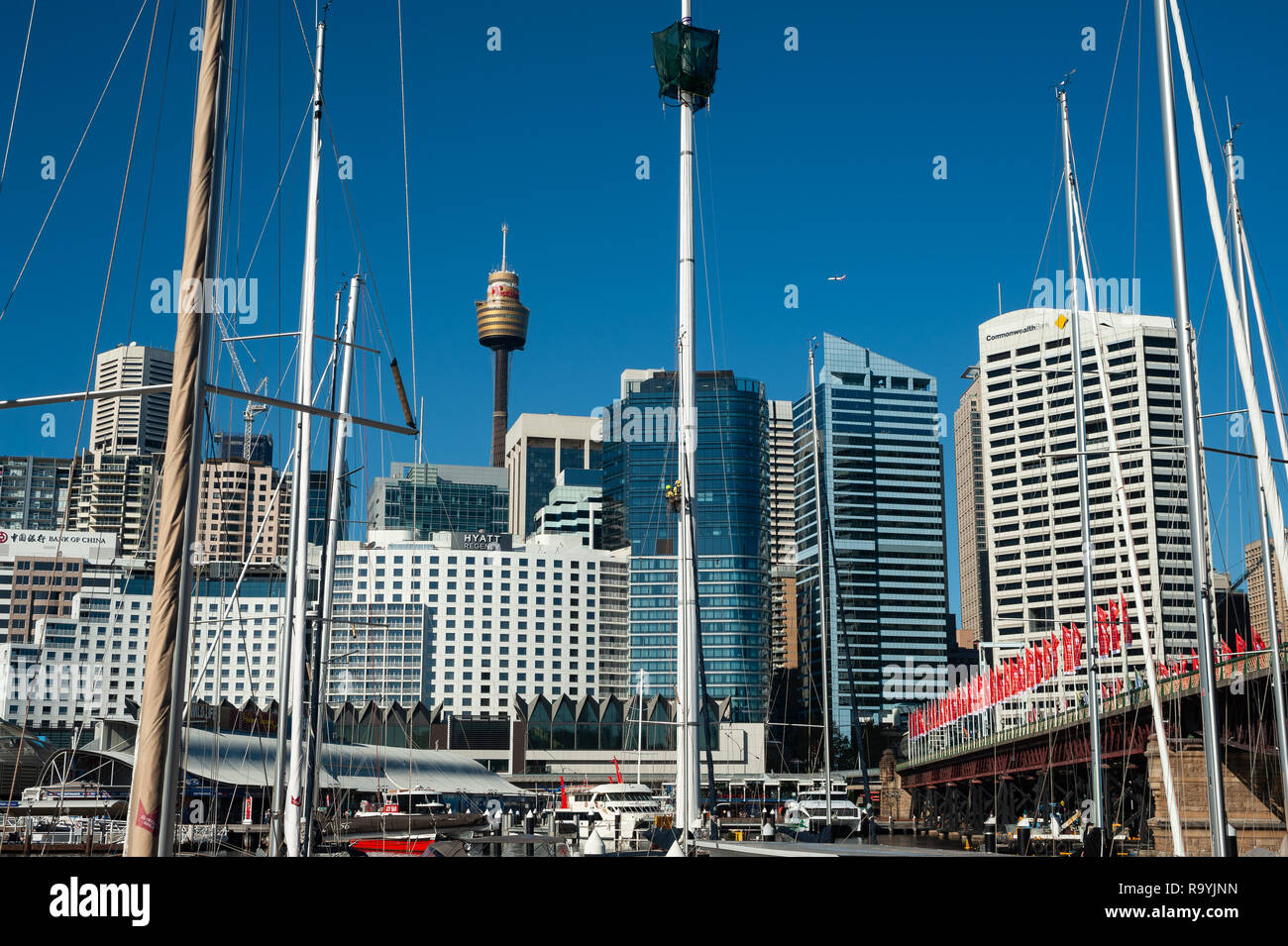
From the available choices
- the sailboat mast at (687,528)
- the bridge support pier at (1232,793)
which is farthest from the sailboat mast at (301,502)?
the bridge support pier at (1232,793)

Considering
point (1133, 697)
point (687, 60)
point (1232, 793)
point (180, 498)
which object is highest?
point (687, 60)

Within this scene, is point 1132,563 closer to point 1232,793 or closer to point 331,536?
point 1232,793

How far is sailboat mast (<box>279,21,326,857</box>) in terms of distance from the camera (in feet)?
98.1

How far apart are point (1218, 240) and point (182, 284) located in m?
24.0

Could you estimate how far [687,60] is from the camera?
34.3m

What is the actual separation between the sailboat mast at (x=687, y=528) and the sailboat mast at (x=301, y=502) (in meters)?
9.33

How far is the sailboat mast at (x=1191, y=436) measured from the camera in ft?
61.4

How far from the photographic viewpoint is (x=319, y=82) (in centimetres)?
3250

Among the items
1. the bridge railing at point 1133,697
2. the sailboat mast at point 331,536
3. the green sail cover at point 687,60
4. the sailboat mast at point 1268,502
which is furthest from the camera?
the bridge railing at point 1133,697

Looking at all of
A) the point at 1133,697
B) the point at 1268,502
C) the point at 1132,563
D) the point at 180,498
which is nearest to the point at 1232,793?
the point at 1133,697

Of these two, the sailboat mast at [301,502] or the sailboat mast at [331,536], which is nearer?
the sailboat mast at [301,502]

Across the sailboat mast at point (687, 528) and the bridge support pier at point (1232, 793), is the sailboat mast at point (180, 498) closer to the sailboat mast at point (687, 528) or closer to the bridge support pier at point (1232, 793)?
the sailboat mast at point (687, 528)

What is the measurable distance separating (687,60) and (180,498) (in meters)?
26.4
